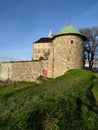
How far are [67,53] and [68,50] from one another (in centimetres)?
46

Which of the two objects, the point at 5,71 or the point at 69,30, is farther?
the point at 5,71

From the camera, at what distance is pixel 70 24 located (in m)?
32.7

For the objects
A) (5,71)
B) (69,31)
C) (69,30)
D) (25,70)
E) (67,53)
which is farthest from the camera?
(5,71)

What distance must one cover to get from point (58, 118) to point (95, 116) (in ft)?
9.46

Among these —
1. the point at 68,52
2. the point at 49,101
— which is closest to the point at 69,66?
the point at 68,52

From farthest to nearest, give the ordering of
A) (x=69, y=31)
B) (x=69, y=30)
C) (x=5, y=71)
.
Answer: (x=5, y=71) → (x=69, y=30) → (x=69, y=31)

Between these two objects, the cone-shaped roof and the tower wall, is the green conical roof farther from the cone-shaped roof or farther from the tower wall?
the tower wall

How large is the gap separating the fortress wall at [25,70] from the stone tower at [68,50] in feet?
12.3

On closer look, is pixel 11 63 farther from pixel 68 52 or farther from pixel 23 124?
pixel 23 124

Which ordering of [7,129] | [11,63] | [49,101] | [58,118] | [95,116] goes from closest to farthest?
[7,129]
[58,118]
[49,101]
[95,116]
[11,63]

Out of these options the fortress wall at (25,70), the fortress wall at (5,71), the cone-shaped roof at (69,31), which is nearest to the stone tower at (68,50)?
the cone-shaped roof at (69,31)

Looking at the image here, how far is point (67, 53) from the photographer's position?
30000 millimetres

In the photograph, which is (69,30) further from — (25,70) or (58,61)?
(25,70)

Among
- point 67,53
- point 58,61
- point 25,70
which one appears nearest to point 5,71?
point 25,70
